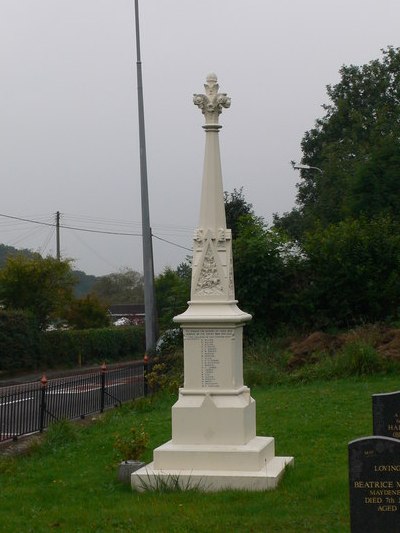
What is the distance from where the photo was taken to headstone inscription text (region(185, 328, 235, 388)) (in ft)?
42.8

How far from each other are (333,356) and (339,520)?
1571 centimetres

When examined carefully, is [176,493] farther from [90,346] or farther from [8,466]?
[90,346]

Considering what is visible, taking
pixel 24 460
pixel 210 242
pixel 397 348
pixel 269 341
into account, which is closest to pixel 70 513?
pixel 210 242

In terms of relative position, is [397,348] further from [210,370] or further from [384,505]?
[384,505]

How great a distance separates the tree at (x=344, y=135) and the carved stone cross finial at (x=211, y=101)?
3408cm

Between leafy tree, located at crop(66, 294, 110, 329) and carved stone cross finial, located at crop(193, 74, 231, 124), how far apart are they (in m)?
43.1

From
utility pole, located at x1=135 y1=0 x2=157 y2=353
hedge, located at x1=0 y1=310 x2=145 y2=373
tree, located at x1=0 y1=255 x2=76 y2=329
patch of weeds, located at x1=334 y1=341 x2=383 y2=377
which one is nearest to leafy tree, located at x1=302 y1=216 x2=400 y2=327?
utility pole, located at x1=135 y1=0 x2=157 y2=353

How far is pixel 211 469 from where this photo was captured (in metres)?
12.7

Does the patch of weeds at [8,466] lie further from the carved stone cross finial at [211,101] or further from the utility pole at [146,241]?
the utility pole at [146,241]

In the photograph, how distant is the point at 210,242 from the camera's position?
523 inches

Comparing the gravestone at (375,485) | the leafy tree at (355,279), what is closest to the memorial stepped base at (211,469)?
the gravestone at (375,485)

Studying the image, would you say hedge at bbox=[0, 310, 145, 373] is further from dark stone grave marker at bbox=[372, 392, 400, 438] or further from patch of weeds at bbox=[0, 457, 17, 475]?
dark stone grave marker at bbox=[372, 392, 400, 438]

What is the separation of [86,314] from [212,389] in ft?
147

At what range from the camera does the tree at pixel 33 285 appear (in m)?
49.1
